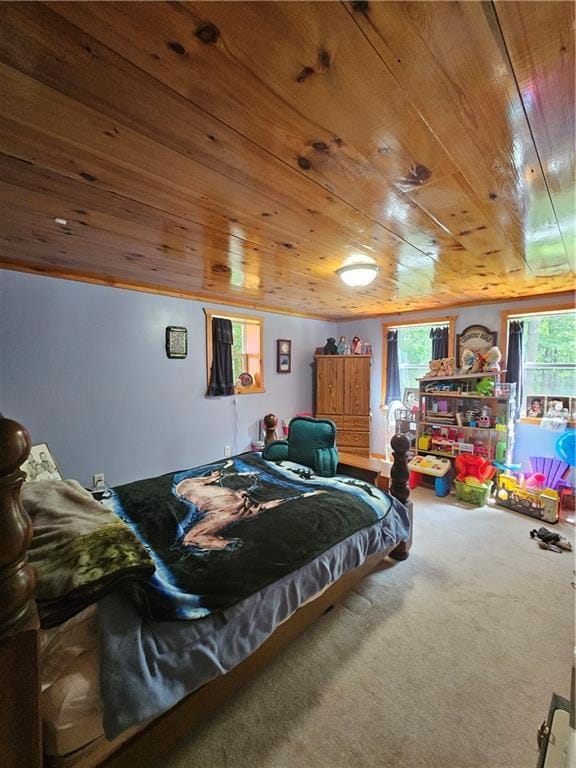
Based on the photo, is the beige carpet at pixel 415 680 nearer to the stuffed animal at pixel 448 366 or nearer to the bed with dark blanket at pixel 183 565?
the bed with dark blanket at pixel 183 565

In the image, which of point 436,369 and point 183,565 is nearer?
point 183,565

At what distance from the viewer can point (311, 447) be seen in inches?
111

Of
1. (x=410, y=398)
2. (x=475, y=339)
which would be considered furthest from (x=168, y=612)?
(x=475, y=339)

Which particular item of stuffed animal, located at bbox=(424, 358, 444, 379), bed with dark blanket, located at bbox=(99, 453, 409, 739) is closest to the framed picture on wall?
stuffed animal, located at bbox=(424, 358, 444, 379)

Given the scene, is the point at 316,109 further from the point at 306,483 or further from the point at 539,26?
the point at 306,483

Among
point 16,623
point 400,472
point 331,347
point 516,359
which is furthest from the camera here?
point 331,347

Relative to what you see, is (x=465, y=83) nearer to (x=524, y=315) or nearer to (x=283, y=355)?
(x=524, y=315)

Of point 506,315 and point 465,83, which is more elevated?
point 465,83

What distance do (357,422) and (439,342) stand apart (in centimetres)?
163

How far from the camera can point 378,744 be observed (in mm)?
1324

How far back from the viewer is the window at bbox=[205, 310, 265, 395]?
4.51 meters

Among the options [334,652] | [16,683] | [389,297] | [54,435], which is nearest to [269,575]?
[334,652]

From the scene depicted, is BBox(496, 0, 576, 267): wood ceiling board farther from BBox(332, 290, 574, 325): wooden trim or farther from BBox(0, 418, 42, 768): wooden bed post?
BBox(332, 290, 574, 325): wooden trim

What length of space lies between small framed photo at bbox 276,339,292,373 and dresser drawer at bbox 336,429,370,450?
1.28m
